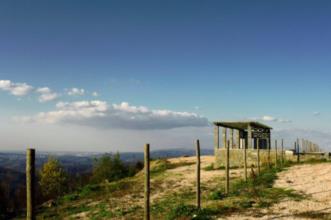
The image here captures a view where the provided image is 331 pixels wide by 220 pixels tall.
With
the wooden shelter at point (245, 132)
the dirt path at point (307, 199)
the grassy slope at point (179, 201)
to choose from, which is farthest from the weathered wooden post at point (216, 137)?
the dirt path at point (307, 199)

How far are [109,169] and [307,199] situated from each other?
34927 mm

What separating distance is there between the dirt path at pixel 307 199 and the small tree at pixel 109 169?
26.3 meters

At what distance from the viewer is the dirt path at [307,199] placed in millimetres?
14741

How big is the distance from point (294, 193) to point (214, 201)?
14.7 ft

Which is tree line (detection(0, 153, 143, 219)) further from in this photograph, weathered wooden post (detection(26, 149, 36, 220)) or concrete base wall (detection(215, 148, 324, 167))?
concrete base wall (detection(215, 148, 324, 167))

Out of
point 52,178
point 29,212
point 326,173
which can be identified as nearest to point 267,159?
point 326,173

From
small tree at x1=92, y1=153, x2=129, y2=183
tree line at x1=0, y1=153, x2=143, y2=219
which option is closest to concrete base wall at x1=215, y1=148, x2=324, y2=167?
tree line at x1=0, y1=153, x2=143, y2=219

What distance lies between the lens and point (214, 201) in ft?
61.7

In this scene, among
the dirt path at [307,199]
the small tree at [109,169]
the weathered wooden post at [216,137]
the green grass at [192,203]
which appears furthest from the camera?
the small tree at [109,169]

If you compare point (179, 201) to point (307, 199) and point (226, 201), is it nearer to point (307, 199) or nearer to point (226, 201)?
point (226, 201)

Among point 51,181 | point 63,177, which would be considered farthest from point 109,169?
point 63,177

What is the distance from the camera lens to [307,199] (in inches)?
711

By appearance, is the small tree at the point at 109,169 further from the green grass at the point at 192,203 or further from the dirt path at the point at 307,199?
the dirt path at the point at 307,199

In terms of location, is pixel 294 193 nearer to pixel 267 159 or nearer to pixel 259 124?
pixel 267 159
